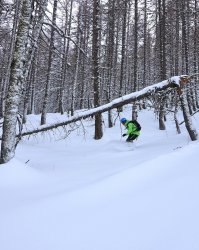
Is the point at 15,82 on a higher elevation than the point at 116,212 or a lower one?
higher

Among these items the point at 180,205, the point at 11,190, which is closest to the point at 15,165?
the point at 11,190

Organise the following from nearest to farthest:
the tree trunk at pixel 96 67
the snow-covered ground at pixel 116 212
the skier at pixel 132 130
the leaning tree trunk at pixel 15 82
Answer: the snow-covered ground at pixel 116 212 < the leaning tree trunk at pixel 15 82 < the skier at pixel 132 130 < the tree trunk at pixel 96 67

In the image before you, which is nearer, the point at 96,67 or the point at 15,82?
the point at 15,82

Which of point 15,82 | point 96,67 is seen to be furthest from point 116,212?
point 96,67

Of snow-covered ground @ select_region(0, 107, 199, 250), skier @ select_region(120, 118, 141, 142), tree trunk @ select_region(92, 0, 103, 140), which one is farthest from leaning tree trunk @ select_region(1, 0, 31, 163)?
tree trunk @ select_region(92, 0, 103, 140)

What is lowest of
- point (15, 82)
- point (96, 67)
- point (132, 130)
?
point (132, 130)

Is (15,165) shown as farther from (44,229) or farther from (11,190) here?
(44,229)

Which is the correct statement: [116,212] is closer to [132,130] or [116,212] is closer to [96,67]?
[132,130]

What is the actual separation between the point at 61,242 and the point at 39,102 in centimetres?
4265

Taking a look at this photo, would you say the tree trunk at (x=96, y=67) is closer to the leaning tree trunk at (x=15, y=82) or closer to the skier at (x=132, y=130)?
the skier at (x=132, y=130)

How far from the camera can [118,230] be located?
2.88 meters

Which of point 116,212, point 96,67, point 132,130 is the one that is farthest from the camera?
point 96,67

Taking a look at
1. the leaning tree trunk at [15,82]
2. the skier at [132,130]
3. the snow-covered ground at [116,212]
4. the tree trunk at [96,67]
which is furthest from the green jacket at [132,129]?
the snow-covered ground at [116,212]

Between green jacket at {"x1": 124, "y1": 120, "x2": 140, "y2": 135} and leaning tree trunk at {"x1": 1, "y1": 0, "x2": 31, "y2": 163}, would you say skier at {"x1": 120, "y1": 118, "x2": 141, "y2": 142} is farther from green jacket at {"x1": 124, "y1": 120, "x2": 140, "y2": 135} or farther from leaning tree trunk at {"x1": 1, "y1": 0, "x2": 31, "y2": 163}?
leaning tree trunk at {"x1": 1, "y1": 0, "x2": 31, "y2": 163}
